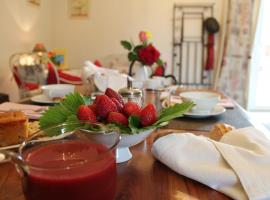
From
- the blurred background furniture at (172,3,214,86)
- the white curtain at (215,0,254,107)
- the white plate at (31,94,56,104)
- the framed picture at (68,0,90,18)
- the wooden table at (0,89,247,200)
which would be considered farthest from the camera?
the framed picture at (68,0,90,18)

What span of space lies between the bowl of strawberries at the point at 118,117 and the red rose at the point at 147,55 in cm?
115

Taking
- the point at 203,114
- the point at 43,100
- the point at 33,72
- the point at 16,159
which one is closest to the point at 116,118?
the point at 16,159

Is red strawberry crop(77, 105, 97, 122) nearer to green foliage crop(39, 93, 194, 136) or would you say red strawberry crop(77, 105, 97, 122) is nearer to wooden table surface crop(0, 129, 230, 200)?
green foliage crop(39, 93, 194, 136)

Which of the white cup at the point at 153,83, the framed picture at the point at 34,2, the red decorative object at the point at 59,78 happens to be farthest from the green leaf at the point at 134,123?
the framed picture at the point at 34,2

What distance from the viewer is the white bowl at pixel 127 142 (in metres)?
0.70

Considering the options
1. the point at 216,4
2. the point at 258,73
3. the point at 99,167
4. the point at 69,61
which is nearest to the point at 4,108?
the point at 99,167

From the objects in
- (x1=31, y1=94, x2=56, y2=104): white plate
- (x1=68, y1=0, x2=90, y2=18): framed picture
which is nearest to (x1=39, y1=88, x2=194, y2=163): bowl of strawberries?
(x1=31, y1=94, x2=56, y2=104): white plate

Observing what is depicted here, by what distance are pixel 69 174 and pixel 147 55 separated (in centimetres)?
146

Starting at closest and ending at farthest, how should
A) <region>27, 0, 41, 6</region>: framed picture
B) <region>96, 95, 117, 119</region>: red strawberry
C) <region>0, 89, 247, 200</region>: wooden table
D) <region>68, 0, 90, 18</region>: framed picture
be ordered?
<region>0, 89, 247, 200</region>: wooden table < <region>96, 95, 117, 119</region>: red strawberry < <region>27, 0, 41, 6</region>: framed picture < <region>68, 0, 90, 18</region>: framed picture

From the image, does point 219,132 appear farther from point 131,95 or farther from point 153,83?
point 153,83

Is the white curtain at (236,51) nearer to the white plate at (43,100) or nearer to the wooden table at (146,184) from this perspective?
the white plate at (43,100)

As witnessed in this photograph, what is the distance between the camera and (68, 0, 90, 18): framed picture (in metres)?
3.97

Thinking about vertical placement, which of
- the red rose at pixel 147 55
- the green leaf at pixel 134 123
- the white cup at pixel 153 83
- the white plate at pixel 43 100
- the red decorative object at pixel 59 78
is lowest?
the red decorative object at pixel 59 78

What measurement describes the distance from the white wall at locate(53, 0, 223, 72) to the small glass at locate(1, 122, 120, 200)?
3.51m
